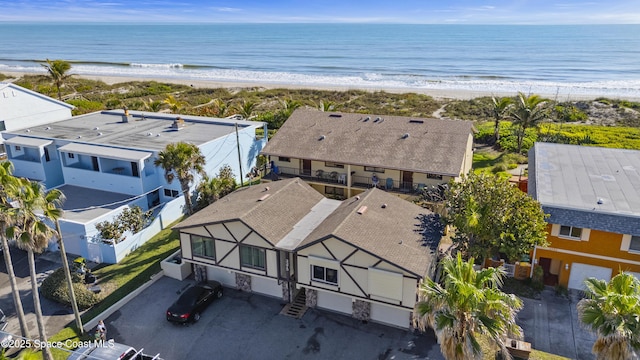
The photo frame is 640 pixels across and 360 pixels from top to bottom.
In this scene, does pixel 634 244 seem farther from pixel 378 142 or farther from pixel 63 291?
pixel 63 291

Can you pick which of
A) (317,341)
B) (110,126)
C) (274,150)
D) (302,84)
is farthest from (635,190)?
(302,84)

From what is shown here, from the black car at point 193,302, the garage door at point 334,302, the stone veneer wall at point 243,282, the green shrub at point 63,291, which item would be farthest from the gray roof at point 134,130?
the garage door at point 334,302

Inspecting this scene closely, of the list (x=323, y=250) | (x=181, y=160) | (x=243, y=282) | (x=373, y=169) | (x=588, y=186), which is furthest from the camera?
(x=373, y=169)

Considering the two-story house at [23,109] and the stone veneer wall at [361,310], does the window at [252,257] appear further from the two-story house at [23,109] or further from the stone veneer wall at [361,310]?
the two-story house at [23,109]

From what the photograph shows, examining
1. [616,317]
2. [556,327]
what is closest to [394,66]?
[556,327]

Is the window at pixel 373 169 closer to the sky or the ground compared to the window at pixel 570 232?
closer to the sky

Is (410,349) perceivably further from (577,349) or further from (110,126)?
(110,126)
